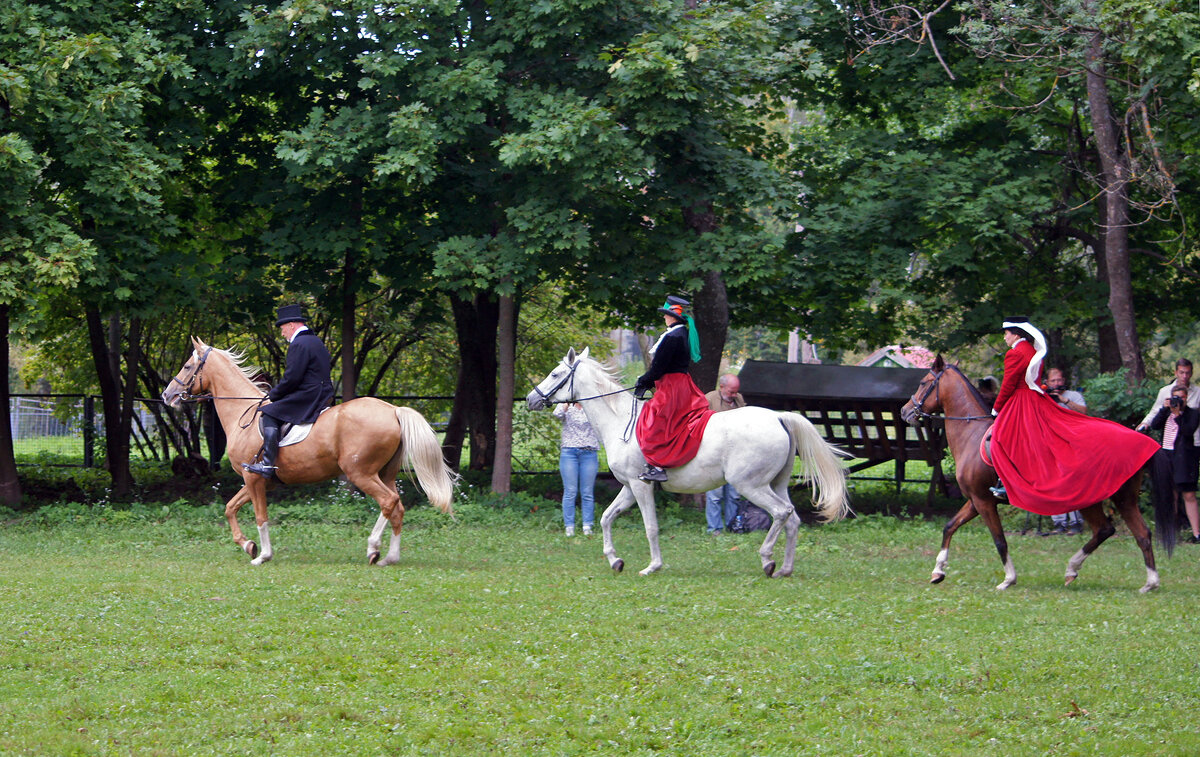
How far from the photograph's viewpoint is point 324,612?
31.5 ft

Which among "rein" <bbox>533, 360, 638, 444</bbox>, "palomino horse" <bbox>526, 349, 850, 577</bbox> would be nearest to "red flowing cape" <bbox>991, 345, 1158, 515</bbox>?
"palomino horse" <bbox>526, 349, 850, 577</bbox>

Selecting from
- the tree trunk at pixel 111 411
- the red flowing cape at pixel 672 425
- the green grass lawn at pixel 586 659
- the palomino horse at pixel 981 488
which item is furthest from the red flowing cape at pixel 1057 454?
the tree trunk at pixel 111 411

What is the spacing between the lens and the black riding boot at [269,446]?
1272cm

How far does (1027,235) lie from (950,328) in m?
1.94

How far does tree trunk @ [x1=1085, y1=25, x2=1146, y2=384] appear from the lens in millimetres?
16906

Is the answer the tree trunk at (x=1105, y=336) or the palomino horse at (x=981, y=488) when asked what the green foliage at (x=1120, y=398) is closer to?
the tree trunk at (x=1105, y=336)

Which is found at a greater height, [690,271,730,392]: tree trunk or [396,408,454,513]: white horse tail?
[690,271,730,392]: tree trunk

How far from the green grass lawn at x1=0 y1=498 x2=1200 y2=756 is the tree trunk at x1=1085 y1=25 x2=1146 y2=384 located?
493 cm

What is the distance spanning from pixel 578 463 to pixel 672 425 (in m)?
5.13

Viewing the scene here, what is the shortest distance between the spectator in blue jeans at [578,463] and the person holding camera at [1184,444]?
7.41 metres

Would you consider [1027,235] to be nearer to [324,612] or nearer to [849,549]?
[849,549]

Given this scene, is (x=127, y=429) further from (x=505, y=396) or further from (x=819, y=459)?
(x=819, y=459)

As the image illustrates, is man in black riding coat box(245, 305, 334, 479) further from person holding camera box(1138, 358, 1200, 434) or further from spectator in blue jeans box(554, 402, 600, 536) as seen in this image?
person holding camera box(1138, 358, 1200, 434)

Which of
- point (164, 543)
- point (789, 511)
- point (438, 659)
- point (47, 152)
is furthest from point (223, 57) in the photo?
point (438, 659)
